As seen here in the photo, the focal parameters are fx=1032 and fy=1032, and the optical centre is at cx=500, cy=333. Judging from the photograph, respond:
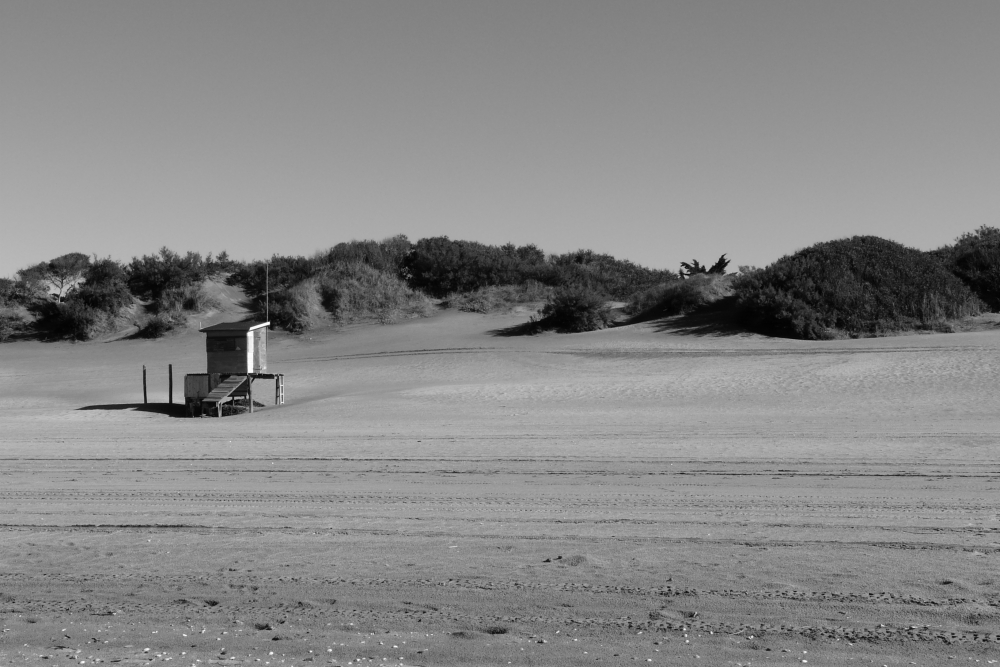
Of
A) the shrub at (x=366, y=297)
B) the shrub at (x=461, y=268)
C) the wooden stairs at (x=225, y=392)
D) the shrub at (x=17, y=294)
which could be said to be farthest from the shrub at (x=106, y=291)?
the wooden stairs at (x=225, y=392)

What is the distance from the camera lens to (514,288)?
49938mm

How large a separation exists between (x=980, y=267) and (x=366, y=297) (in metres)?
25.9

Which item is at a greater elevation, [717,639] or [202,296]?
[202,296]

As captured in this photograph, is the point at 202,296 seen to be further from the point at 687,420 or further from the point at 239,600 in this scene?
the point at 239,600

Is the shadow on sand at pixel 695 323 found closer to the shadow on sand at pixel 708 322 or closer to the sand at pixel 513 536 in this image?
the shadow on sand at pixel 708 322

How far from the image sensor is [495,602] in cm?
686

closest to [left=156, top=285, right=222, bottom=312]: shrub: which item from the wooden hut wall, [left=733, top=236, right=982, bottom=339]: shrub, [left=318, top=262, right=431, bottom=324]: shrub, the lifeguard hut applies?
[left=318, top=262, right=431, bottom=324]: shrub

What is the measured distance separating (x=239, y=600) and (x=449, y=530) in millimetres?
2325

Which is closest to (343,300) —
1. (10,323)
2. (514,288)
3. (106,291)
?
(514,288)

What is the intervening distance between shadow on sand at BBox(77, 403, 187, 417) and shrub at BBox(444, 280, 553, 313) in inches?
913

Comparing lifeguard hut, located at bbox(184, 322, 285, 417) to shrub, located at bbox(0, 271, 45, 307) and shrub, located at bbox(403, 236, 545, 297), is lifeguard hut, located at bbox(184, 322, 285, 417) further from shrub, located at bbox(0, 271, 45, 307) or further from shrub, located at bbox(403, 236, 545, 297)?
shrub, located at bbox(403, 236, 545, 297)

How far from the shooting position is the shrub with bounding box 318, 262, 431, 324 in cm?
4584

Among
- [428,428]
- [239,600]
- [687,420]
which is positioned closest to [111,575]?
[239,600]

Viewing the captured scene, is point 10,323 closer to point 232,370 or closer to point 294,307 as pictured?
point 294,307
